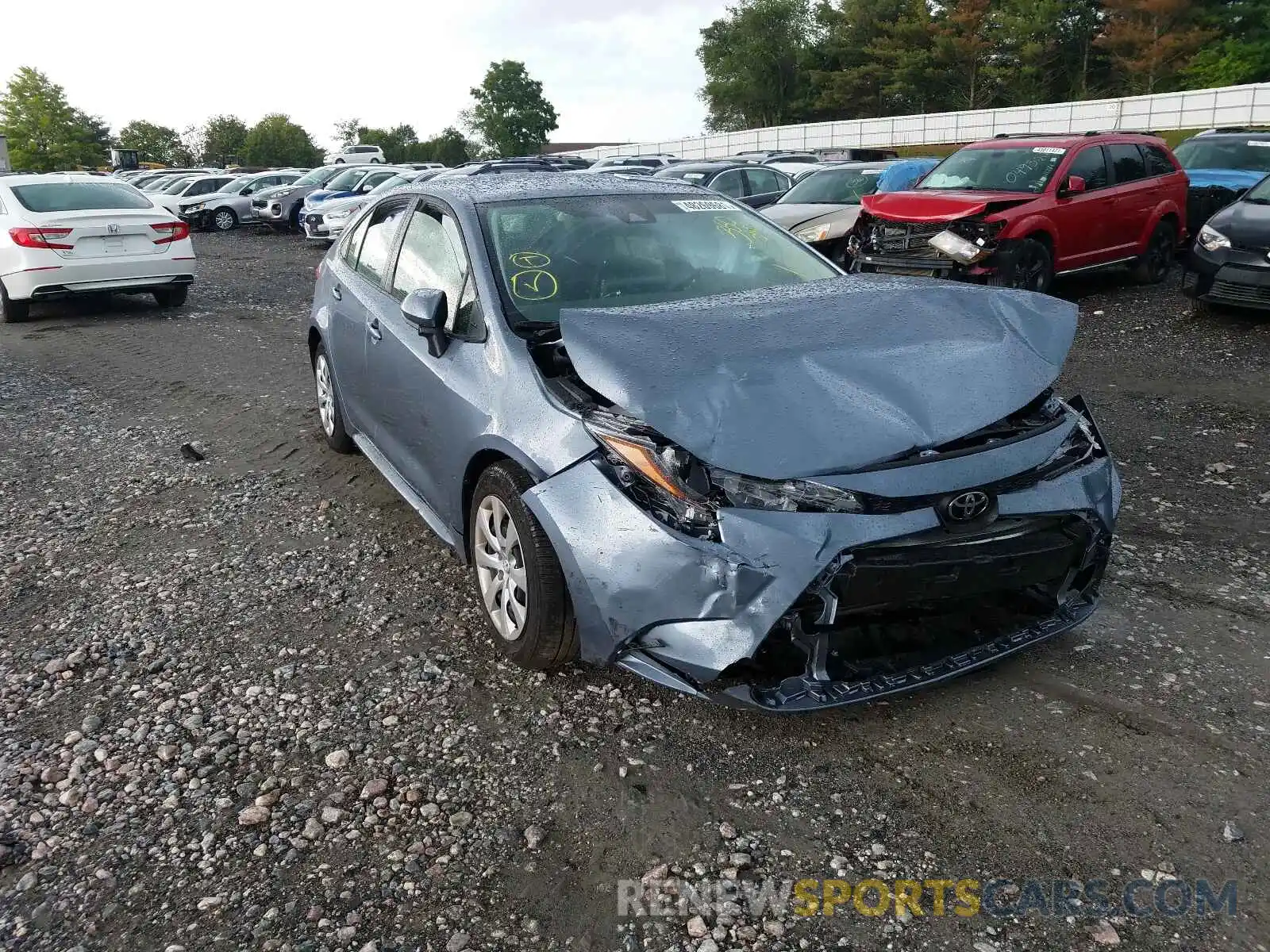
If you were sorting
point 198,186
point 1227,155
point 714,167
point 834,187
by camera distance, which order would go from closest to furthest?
point 834,187 < point 1227,155 < point 714,167 < point 198,186

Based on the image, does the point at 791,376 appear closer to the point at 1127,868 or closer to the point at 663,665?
the point at 663,665

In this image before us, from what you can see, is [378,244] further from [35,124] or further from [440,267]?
[35,124]

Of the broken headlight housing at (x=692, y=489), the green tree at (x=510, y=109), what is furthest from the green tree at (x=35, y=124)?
the broken headlight housing at (x=692, y=489)

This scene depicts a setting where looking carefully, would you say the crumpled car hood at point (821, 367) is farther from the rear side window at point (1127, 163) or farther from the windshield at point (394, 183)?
the rear side window at point (1127, 163)

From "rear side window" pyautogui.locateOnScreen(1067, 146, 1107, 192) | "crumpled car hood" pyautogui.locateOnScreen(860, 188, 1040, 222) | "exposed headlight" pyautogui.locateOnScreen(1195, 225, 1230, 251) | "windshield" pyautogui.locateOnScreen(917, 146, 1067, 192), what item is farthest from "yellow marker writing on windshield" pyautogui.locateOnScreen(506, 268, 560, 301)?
"rear side window" pyautogui.locateOnScreen(1067, 146, 1107, 192)

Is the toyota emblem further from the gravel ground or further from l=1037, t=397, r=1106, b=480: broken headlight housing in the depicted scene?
the gravel ground

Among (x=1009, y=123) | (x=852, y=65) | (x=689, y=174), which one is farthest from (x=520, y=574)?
(x=852, y=65)

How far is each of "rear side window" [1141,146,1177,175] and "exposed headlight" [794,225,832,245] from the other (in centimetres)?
358

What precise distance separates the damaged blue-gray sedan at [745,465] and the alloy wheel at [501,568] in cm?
1

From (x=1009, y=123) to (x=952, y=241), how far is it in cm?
4067

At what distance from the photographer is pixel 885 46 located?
63.8 metres

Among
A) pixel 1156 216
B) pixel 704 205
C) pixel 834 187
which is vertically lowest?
pixel 1156 216

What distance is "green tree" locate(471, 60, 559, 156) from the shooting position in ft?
336

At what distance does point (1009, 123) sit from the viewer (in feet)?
148
